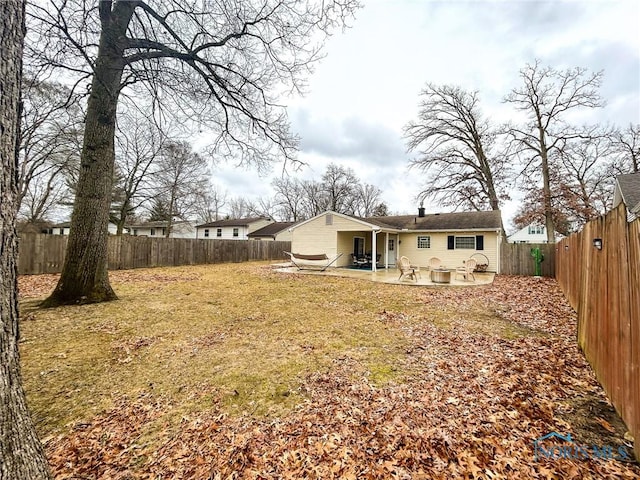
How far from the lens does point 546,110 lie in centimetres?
1817

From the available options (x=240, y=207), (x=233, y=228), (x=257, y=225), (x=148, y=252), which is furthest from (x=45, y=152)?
(x=240, y=207)

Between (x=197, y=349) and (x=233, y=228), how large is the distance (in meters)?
31.7

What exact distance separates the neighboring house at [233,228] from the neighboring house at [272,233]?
79cm

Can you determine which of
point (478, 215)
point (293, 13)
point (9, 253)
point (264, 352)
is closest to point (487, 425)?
point (264, 352)

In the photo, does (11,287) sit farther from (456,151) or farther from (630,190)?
(456,151)

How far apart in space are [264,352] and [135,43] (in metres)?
7.25

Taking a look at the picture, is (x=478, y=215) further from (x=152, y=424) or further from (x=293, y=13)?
(x=152, y=424)

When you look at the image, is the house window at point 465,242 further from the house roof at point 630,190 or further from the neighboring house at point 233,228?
the neighboring house at point 233,228

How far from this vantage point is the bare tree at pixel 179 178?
22.5 metres

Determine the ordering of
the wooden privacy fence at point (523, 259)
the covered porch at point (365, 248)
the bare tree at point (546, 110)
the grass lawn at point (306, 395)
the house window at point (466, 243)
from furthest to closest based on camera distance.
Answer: the bare tree at point (546, 110), the covered porch at point (365, 248), the house window at point (466, 243), the wooden privacy fence at point (523, 259), the grass lawn at point (306, 395)

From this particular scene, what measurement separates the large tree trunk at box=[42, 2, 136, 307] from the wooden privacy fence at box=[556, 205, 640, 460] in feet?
28.5

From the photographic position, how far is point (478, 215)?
1720cm

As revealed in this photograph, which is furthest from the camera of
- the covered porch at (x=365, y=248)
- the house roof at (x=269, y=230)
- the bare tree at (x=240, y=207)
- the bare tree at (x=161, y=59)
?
the bare tree at (x=240, y=207)

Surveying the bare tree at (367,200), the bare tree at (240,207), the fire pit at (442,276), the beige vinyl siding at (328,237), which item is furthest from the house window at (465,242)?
the bare tree at (240,207)
